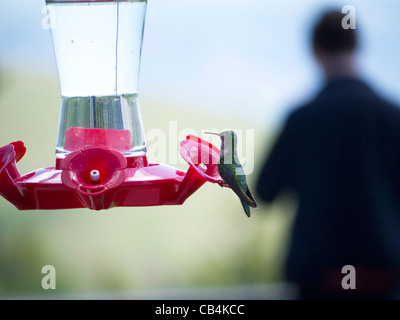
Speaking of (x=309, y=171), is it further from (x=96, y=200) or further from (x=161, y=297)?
(x=96, y=200)

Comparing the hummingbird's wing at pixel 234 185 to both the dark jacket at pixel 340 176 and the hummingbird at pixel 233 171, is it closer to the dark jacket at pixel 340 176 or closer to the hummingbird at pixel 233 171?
the hummingbird at pixel 233 171

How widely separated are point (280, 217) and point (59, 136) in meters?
2.30

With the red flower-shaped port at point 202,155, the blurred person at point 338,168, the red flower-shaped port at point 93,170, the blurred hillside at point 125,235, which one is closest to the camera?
the red flower-shaped port at point 93,170

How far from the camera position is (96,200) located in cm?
146

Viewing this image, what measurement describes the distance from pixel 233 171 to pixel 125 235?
2956 mm

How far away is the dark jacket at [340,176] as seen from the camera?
3.09 meters

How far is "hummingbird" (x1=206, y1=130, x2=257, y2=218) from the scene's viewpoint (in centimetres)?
152

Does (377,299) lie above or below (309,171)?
below

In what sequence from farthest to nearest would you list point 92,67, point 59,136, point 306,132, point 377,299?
point 377,299 → point 306,132 → point 92,67 → point 59,136

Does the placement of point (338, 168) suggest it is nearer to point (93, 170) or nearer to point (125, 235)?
→ point (125, 235)

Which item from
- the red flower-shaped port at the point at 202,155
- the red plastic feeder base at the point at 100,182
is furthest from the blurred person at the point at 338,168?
the red plastic feeder base at the point at 100,182

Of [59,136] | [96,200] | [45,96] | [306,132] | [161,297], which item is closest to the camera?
[96,200]

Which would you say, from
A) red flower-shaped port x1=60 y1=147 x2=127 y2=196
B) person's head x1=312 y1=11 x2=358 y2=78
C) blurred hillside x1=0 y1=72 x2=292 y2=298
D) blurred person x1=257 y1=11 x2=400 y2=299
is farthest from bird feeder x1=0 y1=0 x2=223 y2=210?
blurred hillside x1=0 y1=72 x2=292 y2=298

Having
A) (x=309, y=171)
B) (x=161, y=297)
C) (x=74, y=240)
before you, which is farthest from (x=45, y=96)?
(x=309, y=171)
